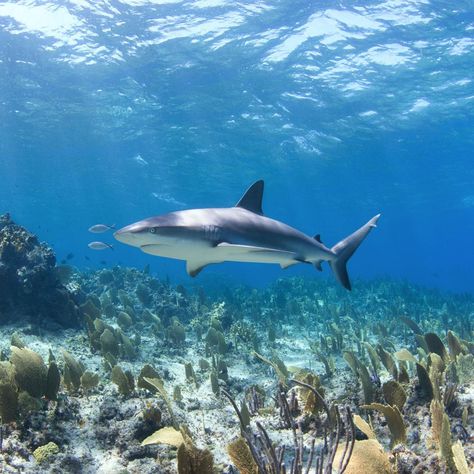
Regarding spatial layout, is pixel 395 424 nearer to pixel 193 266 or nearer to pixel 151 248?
pixel 151 248

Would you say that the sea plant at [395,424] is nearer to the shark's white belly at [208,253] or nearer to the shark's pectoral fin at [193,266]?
the shark's white belly at [208,253]

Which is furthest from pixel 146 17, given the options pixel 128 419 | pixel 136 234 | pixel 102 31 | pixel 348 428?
pixel 348 428

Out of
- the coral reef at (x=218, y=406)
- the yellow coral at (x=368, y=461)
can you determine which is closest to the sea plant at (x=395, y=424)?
the coral reef at (x=218, y=406)

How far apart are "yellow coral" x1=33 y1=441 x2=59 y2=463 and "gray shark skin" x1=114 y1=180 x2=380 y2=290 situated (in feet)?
7.29

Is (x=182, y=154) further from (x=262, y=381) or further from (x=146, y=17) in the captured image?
(x=262, y=381)

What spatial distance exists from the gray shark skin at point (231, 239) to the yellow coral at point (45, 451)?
2.22 metres

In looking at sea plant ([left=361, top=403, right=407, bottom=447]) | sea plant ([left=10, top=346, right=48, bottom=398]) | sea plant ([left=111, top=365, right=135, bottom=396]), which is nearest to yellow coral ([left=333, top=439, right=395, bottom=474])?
sea plant ([left=361, top=403, right=407, bottom=447])

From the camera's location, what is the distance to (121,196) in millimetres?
53906

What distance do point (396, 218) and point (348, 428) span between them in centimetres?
7834

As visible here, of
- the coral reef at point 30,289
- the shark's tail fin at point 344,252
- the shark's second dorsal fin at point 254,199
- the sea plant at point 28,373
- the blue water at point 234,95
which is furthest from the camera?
the blue water at point 234,95

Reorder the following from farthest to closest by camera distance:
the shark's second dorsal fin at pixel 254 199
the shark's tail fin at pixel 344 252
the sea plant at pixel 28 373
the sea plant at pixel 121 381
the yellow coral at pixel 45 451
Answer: the shark's tail fin at pixel 344 252
the shark's second dorsal fin at pixel 254 199
the sea plant at pixel 121 381
the sea plant at pixel 28 373
the yellow coral at pixel 45 451

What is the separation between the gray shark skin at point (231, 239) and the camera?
16.4 feet

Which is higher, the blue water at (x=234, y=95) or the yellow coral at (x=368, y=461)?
the blue water at (x=234, y=95)

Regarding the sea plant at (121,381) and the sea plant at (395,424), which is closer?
the sea plant at (395,424)
